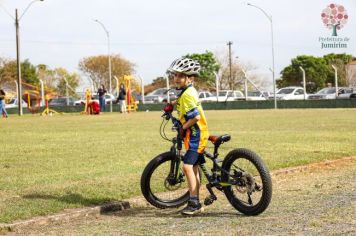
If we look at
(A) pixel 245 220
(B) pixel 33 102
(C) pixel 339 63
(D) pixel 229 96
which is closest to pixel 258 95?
(D) pixel 229 96

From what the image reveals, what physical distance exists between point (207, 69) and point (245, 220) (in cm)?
8272

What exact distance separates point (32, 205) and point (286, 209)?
281 cm

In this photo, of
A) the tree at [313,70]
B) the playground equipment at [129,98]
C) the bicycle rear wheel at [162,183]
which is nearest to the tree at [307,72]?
the tree at [313,70]

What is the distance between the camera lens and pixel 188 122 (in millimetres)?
7035

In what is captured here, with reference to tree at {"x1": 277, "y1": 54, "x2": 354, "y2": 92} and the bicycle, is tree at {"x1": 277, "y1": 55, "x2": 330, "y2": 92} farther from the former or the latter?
the bicycle

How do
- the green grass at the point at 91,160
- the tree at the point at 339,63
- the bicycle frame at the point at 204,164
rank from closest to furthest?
1. the bicycle frame at the point at 204,164
2. the green grass at the point at 91,160
3. the tree at the point at 339,63

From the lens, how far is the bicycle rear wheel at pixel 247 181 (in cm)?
686

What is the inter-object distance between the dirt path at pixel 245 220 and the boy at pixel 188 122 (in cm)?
29

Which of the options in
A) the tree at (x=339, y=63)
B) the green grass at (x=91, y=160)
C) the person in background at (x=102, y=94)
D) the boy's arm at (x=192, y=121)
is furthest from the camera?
the tree at (x=339, y=63)

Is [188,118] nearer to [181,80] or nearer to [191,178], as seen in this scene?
[181,80]

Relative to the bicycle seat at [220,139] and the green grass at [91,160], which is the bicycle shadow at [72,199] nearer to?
the green grass at [91,160]

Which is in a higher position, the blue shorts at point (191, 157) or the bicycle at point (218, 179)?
the blue shorts at point (191, 157)

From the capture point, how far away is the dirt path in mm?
6160

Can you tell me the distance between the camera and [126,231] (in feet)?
20.7
